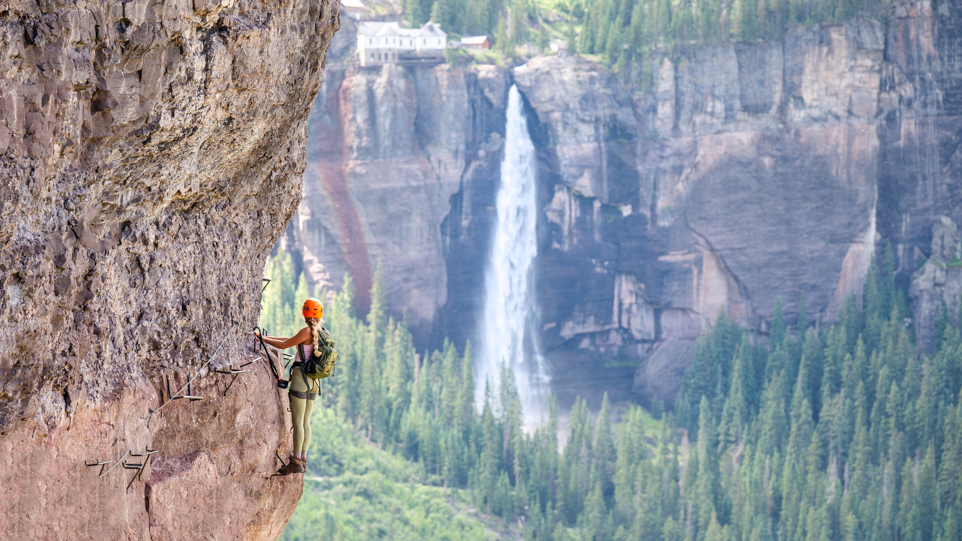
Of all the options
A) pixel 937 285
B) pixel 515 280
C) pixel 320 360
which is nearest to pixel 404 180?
pixel 515 280

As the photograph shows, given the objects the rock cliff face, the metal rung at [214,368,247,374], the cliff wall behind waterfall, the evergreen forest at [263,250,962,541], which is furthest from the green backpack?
the cliff wall behind waterfall

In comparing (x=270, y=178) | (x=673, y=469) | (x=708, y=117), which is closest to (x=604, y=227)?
(x=708, y=117)

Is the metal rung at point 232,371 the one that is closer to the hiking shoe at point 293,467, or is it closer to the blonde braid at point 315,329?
the blonde braid at point 315,329

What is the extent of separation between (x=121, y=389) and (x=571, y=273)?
8508 centimetres

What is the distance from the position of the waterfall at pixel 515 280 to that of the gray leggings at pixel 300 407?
260ft

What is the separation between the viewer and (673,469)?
73.7m

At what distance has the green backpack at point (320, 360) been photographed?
13250 millimetres

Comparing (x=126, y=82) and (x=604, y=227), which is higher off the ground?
(x=126, y=82)

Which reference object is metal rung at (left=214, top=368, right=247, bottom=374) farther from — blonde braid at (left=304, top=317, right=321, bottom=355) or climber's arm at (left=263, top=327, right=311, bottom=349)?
blonde braid at (left=304, top=317, right=321, bottom=355)

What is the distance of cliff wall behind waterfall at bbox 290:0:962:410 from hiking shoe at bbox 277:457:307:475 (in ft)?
246

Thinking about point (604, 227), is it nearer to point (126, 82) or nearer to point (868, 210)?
point (868, 210)

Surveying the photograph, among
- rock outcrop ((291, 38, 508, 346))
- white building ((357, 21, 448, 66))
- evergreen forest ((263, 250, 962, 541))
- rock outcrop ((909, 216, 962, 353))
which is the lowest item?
evergreen forest ((263, 250, 962, 541))

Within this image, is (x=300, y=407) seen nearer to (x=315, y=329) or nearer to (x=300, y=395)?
(x=300, y=395)

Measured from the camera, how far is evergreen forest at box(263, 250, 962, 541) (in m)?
66.2
